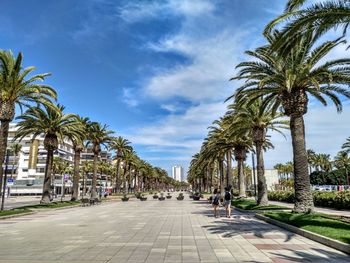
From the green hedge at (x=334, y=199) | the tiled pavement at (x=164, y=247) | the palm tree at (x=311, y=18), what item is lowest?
the tiled pavement at (x=164, y=247)

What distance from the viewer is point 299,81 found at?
18.4m

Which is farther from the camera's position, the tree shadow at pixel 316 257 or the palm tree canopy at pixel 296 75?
the palm tree canopy at pixel 296 75

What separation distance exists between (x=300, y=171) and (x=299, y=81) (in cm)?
486

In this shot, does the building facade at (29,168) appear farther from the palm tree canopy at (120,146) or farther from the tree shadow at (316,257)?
the tree shadow at (316,257)

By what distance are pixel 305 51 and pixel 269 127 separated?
11913 mm

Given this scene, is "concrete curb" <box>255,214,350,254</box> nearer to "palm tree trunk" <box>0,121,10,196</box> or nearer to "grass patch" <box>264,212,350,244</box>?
"grass patch" <box>264,212,350,244</box>

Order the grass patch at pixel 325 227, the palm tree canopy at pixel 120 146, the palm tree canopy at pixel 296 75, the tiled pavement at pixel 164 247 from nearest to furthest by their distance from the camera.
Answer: the tiled pavement at pixel 164 247, the grass patch at pixel 325 227, the palm tree canopy at pixel 296 75, the palm tree canopy at pixel 120 146

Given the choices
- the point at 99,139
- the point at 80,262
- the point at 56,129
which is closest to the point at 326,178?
the point at 99,139

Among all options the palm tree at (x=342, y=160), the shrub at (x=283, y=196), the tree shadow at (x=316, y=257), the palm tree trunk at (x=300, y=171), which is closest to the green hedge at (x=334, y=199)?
the shrub at (x=283, y=196)

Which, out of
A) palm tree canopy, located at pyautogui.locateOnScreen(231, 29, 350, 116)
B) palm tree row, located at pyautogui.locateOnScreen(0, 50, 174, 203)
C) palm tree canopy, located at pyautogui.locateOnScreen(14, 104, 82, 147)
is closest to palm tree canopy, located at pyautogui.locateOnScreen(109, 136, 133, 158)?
palm tree row, located at pyautogui.locateOnScreen(0, 50, 174, 203)

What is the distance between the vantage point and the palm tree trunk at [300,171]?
17875 mm

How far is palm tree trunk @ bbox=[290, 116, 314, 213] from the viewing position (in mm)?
17875

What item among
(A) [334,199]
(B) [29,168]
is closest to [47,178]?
(A) [334,199]

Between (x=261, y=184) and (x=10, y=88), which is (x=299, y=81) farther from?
(x=10, y=88)
